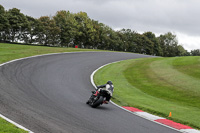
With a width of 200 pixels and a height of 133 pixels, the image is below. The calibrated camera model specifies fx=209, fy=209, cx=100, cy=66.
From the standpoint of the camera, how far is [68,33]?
2726 inches

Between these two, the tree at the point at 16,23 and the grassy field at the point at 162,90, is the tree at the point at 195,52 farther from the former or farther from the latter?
the grassy field at the point at 162,90

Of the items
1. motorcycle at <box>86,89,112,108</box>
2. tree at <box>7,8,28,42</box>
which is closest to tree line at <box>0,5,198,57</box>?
tree at <box>7,8,28,42</box>

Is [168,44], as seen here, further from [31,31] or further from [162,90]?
[162,90]

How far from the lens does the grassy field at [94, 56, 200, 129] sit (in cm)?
1161

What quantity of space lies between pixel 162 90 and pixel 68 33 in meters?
56.1

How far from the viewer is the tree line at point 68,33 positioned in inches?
2293

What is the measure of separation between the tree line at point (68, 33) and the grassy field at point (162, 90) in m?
32.7

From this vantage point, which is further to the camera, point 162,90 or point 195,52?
point 195,52

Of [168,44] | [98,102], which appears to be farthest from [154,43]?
[98,102]

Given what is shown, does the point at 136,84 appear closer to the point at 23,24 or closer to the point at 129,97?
the point at 129,97

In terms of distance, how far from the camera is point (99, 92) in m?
11.2

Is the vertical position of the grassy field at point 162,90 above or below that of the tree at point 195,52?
below

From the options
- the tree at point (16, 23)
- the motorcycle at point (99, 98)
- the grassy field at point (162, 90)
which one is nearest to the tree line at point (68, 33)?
the tree at point (16, 23)

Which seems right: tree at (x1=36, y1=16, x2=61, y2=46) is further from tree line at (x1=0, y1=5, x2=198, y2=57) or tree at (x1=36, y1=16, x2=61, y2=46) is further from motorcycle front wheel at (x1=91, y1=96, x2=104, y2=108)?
motorcycle front wheel at (x1=91, y1=96, x2=104, y2=108)
